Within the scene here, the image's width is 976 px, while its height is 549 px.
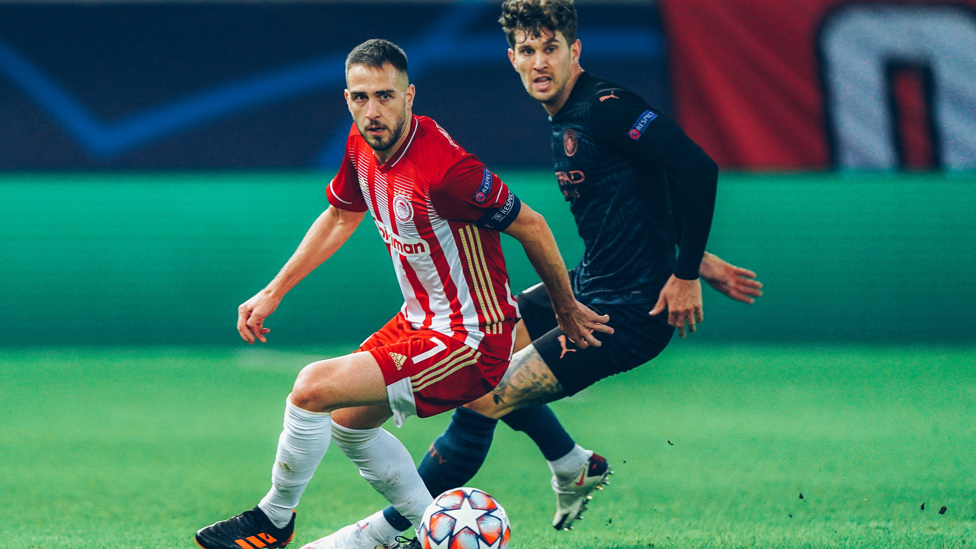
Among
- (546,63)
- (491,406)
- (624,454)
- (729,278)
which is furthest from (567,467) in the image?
(546,63)

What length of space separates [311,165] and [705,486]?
26.8 ft

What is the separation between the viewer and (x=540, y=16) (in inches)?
158

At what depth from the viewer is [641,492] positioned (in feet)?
16.7

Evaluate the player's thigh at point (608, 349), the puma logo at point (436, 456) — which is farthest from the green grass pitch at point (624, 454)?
the player's thigh at point (608, 349)

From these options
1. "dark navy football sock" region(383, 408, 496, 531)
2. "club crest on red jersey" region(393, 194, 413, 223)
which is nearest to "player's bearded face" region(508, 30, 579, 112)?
"club crest on red jersey" region(393, 194, 413, 223)

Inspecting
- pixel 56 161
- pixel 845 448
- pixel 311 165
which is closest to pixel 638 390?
pixel 845 448

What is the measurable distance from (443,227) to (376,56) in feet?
2.04

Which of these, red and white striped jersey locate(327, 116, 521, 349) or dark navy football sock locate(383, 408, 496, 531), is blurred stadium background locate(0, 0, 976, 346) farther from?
red and white striped jersey locate(327, 116, 521, 349)

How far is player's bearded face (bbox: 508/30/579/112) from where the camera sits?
13.3 feet

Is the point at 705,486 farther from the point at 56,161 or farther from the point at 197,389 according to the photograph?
the point at 56,161

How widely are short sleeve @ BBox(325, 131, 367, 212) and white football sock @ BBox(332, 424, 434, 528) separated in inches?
33.9

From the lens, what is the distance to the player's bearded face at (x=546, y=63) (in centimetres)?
406

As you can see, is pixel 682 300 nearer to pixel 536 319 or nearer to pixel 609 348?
pixel 609 348

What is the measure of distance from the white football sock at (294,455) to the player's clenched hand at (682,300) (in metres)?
1.32
